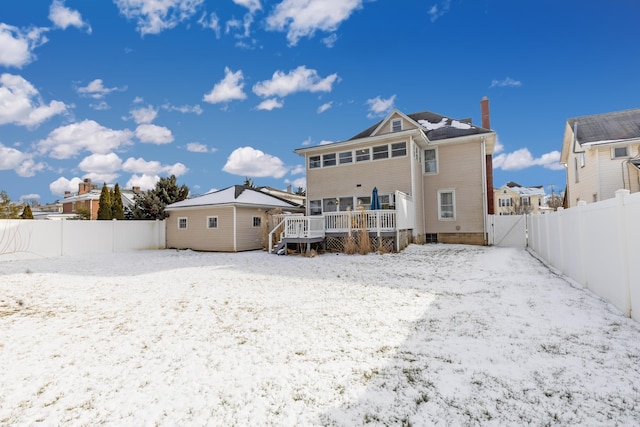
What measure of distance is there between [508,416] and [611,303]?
3.89m

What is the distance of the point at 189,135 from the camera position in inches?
878

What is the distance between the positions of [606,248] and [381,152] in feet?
35.4

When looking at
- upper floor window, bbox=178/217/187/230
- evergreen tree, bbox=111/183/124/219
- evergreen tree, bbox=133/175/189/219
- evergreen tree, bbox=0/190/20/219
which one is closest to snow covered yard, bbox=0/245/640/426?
upper floor window, bbox=178/217/187/230

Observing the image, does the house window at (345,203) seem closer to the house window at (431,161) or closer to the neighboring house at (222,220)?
the neighboring house at (222,220)

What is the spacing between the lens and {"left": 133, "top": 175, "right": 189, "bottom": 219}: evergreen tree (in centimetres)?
1906

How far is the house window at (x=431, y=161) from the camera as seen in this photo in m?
15.9

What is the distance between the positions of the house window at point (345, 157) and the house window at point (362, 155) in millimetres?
Result: 377

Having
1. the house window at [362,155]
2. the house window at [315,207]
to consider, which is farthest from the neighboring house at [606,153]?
the house window at [315,207]

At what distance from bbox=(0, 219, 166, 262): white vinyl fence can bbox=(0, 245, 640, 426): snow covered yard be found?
10321 mm

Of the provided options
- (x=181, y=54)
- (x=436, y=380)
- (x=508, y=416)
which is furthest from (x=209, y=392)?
(x=181, y=54)

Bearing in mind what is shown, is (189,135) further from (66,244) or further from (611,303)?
(611,303)

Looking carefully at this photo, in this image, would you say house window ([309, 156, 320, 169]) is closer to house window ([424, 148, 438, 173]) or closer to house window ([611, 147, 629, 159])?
house window ([424, 148, 438, 173])

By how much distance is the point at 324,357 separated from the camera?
305 centimetres

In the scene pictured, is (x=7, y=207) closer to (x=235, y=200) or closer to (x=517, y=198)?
(x=235, y=200)
